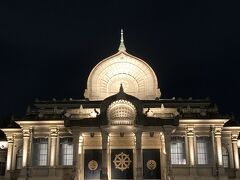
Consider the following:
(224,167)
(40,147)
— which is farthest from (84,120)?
(224,167)

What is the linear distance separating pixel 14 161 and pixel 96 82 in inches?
638

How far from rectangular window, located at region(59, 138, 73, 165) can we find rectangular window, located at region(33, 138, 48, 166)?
202 centimetres

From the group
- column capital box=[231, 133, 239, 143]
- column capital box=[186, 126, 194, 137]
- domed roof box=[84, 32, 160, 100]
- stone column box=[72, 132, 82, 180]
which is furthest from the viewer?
domed roof box=[84, 32, 160, 100]

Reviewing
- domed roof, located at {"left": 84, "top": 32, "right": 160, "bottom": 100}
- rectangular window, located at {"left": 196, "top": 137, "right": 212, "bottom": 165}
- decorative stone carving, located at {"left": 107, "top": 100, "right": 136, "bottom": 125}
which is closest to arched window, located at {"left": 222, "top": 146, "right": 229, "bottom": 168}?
rectangular window, located at {"left": 196, "top": 137, "right": 212, "bottom": 165}

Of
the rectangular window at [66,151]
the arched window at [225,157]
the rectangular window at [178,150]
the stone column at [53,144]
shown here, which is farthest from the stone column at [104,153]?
the arched window at [225,157]

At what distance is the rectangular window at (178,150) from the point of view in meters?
51.3

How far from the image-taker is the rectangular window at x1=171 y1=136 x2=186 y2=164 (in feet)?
168

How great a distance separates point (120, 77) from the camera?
196ft

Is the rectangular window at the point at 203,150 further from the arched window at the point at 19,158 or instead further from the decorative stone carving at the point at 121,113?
the arched window at the point at 19,158

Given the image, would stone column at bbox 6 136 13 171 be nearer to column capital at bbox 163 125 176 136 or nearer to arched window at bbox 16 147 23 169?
arched window at bbox 16 147 23 169

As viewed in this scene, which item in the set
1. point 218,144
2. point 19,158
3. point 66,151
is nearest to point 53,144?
point 66,151

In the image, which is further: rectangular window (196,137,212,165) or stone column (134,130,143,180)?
rectangular window (196,137,212,165)

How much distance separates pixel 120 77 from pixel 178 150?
48.1 feet

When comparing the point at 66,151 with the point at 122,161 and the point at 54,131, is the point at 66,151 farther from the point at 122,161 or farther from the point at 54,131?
the point at 122,161
